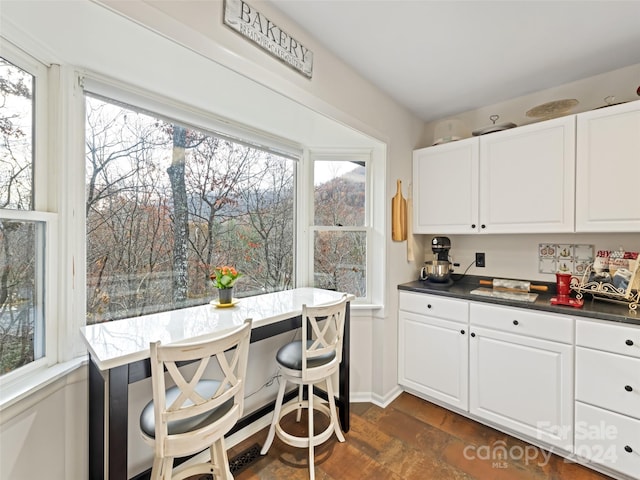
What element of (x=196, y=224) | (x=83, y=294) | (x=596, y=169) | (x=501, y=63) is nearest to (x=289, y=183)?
(x=196, y=224)

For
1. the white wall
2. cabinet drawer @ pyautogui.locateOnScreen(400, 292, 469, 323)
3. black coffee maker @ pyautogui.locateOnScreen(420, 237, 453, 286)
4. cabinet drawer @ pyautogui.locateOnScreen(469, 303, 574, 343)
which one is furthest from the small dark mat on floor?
the white wall

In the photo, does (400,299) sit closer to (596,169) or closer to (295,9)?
(596,169)

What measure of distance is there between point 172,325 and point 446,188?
88.2 inches

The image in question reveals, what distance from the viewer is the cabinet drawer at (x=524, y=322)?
1.68 meters

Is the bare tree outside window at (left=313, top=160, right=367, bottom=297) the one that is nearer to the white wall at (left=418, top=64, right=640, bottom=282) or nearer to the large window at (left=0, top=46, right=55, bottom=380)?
the white wall at (left=418, top=64, right=640, bottom=282)

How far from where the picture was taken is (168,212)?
5.56 ft

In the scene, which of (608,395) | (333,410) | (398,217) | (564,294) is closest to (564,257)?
(564,294)

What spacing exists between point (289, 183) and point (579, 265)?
232cm

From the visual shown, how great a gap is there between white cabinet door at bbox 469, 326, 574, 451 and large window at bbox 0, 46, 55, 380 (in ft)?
8.18

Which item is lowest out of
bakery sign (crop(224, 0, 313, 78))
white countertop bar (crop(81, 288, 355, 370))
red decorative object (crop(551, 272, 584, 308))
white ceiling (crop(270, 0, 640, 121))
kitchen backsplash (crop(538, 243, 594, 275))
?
white countertop bar (crop(81, 288, 355, 370))

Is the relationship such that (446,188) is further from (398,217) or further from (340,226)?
(340,226)

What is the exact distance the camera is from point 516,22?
A: 4.85 feet

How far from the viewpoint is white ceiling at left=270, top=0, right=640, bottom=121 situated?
4.56 ft

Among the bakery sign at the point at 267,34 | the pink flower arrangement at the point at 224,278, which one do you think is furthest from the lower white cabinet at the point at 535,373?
the bakery sign at the point at 267,34
